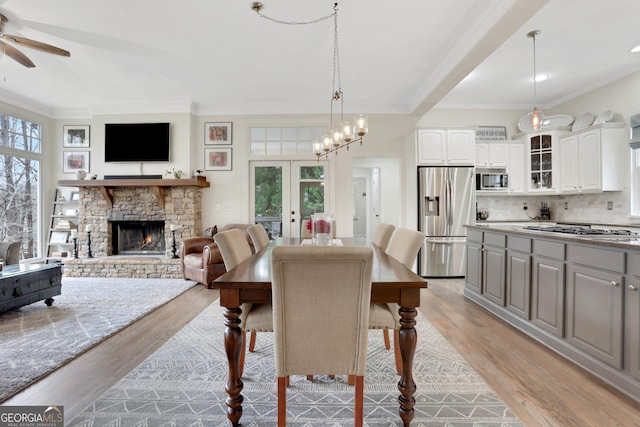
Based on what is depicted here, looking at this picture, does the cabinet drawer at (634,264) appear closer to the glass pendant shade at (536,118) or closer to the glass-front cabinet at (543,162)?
the glass pendant shade at (536,118)

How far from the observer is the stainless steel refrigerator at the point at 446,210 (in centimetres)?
459

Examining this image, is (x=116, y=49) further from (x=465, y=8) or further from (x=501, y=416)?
(x=501, y=416)

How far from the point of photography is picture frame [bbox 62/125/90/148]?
539 centimetres

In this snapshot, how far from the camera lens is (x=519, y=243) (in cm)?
275

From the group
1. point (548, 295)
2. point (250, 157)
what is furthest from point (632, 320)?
point (250, 157)

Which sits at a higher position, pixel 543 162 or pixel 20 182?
pixel 543 162

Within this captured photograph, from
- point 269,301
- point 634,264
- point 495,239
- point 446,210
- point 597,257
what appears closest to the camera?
point 269,301

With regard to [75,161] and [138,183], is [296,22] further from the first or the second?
[75,161]

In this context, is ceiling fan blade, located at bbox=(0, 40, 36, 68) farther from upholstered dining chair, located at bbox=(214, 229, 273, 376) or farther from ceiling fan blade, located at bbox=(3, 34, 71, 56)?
upholstered dining chair, located at bbox=(214, 229, 273, 376)

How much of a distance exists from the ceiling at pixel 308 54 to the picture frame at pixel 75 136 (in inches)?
16.0

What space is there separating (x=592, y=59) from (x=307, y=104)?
3821 mm

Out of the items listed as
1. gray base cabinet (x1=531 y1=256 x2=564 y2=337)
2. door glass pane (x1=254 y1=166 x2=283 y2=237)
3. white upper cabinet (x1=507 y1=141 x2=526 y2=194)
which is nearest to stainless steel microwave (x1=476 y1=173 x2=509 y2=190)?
white upper cabinet (x1=507 y1=141 x2=526 y2=194)

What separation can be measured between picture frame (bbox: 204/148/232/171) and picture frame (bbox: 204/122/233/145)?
140mm

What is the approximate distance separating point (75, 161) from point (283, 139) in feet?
12.6
